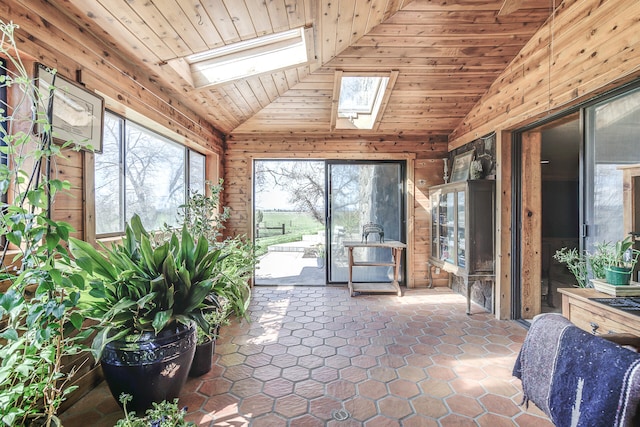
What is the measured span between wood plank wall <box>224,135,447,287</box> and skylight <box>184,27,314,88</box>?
1673mm

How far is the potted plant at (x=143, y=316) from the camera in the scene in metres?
1.58

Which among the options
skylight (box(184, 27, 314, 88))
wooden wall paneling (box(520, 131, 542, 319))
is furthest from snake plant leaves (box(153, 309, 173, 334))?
wooden wall paneling (box(520, 131, 542, 319))

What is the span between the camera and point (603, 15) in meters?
2.09

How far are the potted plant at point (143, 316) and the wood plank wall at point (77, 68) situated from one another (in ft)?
1.53

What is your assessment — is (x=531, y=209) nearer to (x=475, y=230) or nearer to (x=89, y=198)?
(x=475, y=230)

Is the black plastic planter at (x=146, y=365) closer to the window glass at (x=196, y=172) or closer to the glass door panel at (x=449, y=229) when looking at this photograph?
the window glass at (x=196, y=172)

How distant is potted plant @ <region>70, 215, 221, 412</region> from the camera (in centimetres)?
158

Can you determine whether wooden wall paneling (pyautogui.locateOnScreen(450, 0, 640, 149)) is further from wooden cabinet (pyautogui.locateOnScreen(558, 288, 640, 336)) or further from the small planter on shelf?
wooden cabinet (pyautogui.locateOnScreen(558, 288, 640, 336))

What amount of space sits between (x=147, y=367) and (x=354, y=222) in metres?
3.55

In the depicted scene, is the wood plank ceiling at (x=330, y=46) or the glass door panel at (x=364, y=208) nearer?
the wood plank ceiling at (x=330, y=46)

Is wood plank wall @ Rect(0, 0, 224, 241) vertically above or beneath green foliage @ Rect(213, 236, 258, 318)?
above

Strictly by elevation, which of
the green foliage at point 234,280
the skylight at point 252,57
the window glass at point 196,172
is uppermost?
the skylight at point 252,57

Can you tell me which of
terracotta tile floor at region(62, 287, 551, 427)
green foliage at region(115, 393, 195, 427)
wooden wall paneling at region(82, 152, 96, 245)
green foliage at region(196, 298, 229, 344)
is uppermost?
wooden wall paneling at region(82, 152, 96, 245)

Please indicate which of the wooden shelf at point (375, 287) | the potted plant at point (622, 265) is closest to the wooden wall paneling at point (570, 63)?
the potted plant at point (622, 265)
